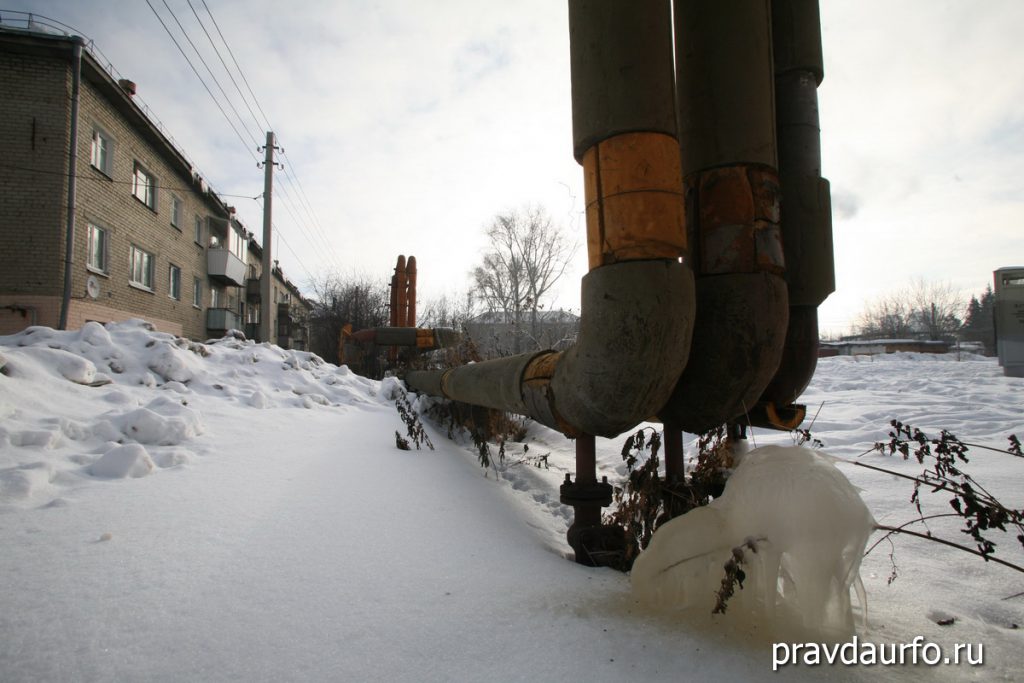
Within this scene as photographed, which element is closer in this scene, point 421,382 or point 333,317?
point 421,382

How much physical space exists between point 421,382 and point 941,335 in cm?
5309

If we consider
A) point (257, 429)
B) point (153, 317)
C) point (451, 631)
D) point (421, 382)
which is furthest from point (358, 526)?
point (153, 317)

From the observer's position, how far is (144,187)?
13.4 metres

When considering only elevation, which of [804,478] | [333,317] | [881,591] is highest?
[333,317]

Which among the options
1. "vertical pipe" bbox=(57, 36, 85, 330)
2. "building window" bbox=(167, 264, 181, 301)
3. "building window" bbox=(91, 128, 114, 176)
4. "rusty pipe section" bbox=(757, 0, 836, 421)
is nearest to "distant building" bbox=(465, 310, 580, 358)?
"rusty pipe section" bbox=(757, 0, 836, 421)

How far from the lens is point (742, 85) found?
150cm

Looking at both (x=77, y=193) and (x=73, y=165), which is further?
(x=77, y=193)

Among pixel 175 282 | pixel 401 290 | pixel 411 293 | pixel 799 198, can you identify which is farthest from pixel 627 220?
pixel 175 282

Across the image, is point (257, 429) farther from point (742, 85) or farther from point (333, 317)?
point (333, 317)

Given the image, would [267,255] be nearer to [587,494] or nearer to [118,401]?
[118,401]

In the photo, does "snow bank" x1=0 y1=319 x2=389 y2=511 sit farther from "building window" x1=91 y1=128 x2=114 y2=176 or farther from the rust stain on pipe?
"building window" x1=91 y1=128 x2=114 y2=176

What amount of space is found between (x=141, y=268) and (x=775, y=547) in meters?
16.6

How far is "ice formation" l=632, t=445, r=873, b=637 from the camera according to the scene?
3.06 ft

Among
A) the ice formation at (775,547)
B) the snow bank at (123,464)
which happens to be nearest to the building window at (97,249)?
the snow bank at (123,464)
